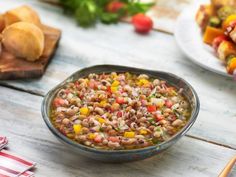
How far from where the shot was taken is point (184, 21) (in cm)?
304

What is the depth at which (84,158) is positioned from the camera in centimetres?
219

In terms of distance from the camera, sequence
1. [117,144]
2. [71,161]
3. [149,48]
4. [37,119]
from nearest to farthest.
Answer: [117,144] < [71,161] < [37,119] < [149,48]

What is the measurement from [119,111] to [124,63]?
689mm

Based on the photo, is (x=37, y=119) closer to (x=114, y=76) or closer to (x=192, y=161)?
(x=114, y=76)

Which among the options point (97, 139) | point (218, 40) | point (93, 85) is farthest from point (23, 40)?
point (218, 40)

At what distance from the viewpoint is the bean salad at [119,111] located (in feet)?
6.77

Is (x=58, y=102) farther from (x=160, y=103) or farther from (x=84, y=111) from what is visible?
(x=160, y=103)

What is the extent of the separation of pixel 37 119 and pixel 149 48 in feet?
2.63

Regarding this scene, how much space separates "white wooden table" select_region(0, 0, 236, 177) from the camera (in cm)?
216

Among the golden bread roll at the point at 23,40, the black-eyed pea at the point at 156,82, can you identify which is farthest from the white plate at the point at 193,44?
the golden bread roll at the point at 23,40

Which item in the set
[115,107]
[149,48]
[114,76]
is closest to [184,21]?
[149,48]

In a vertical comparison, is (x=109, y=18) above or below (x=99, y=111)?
below

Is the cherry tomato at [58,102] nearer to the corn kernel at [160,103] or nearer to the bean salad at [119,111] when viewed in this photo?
the bean salad at [119,111]

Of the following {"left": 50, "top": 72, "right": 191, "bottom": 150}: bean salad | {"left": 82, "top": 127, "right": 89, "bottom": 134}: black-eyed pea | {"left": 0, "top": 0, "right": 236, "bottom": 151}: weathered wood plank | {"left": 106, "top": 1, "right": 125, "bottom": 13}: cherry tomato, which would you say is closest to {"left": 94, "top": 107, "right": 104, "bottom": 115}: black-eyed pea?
{"left": 50, "top": 72, "right": 191, "bottom": 150}: bean salad
